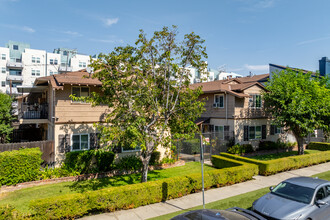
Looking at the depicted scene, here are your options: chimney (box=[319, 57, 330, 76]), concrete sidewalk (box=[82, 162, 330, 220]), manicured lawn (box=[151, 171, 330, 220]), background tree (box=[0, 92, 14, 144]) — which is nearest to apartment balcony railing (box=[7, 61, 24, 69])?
background tree (box=[0, 92, 14, 144])

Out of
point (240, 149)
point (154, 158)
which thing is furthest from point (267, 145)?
point (154, 158)

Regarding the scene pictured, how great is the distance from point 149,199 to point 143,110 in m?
4.53

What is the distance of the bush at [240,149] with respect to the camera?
Result: 811 inches

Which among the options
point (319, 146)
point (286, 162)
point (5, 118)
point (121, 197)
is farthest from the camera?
point (319, 146)

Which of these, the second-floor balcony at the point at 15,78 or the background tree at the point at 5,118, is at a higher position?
the second-floor balcony at the point at 15,78

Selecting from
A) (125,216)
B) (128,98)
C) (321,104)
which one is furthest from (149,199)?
(321,104)

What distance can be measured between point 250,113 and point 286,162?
792cm

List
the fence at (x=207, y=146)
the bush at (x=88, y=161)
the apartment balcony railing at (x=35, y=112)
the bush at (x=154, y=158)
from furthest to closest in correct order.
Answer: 1. the fence at (x=207, y=146)
2. the apartment balcony railing at (x=35, y=112)
3. the bush at (x=154, y=158)
4. the bush at (x=88, y=161)

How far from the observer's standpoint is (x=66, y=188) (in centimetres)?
1191

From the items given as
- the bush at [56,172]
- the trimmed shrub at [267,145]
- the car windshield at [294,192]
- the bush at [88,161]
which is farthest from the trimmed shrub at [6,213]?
the trimmed shrub at [267,145]

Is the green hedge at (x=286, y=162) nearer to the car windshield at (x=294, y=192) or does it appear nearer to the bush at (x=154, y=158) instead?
the bush at (x=154, y=158)

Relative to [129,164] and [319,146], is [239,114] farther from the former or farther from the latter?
[129,164]

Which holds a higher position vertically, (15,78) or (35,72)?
(35,72)

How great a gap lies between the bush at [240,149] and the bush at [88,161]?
11.5m
